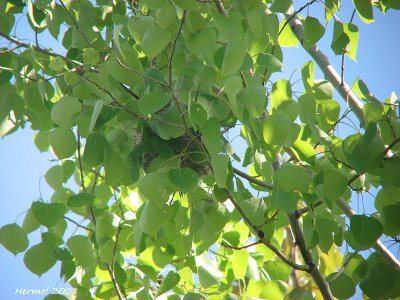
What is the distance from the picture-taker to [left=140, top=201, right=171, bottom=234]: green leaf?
88 cm

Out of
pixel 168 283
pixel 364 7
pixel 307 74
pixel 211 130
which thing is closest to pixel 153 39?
pixel 211 130

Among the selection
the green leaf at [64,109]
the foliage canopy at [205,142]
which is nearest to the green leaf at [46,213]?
the foliage canopy at [205,142]

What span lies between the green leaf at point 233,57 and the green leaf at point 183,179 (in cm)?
25

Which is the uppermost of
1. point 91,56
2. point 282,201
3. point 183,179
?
point 91,56

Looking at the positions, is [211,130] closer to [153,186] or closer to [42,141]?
[153,186]

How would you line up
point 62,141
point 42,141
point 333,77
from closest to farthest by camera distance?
point 62,141, point 333,77, point 42,141

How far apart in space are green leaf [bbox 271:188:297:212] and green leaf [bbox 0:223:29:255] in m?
0.65

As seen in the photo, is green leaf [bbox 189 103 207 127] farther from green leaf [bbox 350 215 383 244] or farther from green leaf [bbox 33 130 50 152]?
green leaf [bbox 33 130 50 152]

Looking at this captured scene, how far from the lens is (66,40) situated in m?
1.29

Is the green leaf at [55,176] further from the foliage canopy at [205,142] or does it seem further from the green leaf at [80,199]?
the green leaf at [80,199]

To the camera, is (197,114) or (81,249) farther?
(81,249)

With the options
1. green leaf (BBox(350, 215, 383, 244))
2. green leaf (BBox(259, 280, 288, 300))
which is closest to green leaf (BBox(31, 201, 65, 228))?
green leaf (BBox(259, 280, 288, 300))

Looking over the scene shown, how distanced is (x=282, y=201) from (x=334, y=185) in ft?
0.35

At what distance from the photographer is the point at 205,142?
2.61ft
